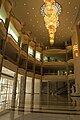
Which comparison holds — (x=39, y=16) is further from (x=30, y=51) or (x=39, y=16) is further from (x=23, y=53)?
(x=30, y=51)

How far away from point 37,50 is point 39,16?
8360 millimetres

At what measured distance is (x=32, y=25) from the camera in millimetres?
18453

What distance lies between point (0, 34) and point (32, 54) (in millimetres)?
10145

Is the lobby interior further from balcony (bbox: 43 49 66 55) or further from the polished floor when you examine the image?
the polished floor

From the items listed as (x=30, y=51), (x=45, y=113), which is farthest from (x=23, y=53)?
(x=45, y=113)

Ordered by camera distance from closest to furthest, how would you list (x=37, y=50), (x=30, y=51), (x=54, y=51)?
(x=30, y=51)
(x=37, y=50)
(x=54, y=51)

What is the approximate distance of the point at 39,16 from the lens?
53.1 feet

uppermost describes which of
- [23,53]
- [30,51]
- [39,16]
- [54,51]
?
[39,16]

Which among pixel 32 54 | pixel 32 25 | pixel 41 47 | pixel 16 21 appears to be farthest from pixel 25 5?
pixel 41 47

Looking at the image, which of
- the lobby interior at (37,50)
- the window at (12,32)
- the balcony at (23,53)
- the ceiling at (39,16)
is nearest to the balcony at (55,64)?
the lobby interior at (37,50)

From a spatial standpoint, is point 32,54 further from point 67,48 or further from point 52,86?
point 52,86

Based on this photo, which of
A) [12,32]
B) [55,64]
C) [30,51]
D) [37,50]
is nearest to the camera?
[12,32]

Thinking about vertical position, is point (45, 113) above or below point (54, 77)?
below

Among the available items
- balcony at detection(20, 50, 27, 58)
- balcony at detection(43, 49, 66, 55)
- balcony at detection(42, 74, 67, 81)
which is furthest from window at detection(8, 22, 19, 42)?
balcony at detection(42, 74, 67, 81)
